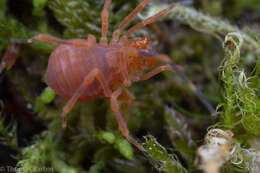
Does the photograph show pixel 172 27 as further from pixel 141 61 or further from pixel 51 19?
pixel 51 19

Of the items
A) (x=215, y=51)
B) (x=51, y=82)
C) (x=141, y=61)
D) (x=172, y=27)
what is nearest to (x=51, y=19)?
(x=51, y=82)

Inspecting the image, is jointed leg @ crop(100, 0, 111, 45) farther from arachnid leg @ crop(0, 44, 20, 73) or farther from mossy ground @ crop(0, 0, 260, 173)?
arachnid leg @ crop(0, 44, 20, 73)

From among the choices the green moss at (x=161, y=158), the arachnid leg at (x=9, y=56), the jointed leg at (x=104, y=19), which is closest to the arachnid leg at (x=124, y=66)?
the jointed leg at (x=104, y=19)

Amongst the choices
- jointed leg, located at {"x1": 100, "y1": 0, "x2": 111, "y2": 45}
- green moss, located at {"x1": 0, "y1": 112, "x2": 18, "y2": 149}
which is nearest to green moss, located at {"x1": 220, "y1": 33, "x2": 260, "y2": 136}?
jointed leg, located at {"x1": 100, "y1": 0, "x2": 111, "y2": 45}

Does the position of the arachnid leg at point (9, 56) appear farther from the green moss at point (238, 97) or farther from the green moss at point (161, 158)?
the green moss at point (238, 97)

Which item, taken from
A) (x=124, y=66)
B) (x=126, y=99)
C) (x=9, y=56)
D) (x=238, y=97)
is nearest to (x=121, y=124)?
(x=126, y=99)

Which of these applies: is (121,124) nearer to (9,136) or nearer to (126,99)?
(126,99)
